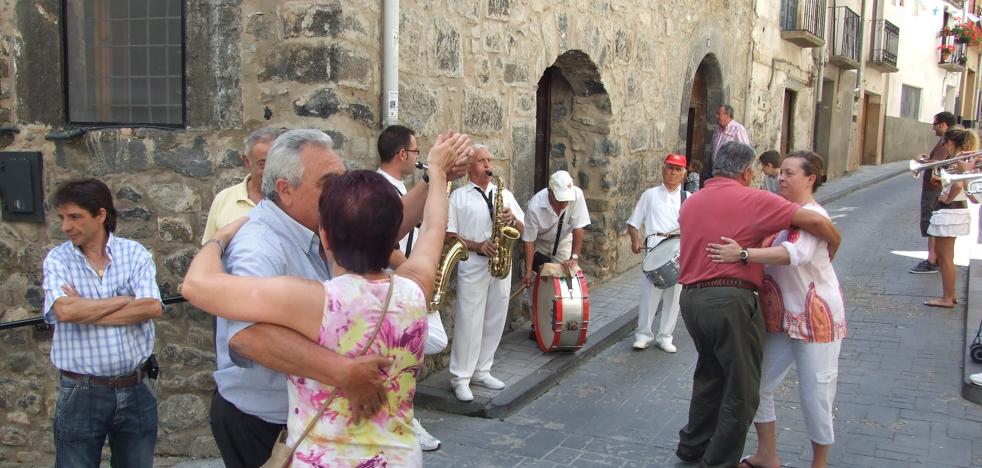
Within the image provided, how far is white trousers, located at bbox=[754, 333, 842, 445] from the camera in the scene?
398 centimetres

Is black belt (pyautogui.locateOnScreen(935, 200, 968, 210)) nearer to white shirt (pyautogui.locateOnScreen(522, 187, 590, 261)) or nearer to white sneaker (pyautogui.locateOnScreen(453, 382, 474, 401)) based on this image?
white shirt (pyautogui.locateOnScreen(522, 187, 590, 261))

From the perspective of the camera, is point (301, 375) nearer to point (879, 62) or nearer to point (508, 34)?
point (508, 34)

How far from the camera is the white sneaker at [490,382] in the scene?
5.50 metres

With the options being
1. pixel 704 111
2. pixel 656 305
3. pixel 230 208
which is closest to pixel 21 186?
pixel 230 208

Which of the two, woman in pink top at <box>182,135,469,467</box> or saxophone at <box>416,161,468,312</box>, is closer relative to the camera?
woman in pink top at <box>182,135,469,467</box>

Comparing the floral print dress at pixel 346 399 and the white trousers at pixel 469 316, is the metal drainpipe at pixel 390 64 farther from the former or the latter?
the floral print dress at pixel 346 399

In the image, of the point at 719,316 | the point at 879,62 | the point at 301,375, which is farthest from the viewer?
the point at 879,62

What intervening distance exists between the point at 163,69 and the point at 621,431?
351cm

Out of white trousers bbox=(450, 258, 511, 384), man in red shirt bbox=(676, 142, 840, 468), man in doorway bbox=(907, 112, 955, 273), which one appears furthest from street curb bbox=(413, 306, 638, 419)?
man in doorway bbox=(907, 112, 955, 273)

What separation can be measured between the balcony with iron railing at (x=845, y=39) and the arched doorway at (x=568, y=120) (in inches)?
523

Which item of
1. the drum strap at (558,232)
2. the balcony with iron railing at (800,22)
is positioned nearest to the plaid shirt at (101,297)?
the drum strap at (558,232)

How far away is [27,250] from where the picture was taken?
5.19 meters

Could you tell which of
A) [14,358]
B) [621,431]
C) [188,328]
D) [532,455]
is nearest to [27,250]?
[14,358]

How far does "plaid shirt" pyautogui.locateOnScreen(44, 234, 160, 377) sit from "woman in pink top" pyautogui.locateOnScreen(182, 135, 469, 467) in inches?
58.7
